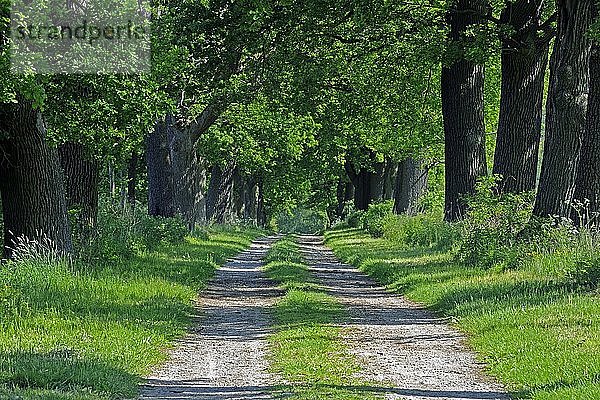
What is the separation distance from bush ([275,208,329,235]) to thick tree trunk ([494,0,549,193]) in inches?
3545

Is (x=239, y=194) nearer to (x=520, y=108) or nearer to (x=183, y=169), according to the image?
(x=183, y=169)

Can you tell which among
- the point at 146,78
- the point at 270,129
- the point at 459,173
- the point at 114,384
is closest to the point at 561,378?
the point at 114,384

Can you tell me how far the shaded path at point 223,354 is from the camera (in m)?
10.2

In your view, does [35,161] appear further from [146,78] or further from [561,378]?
[561,378]

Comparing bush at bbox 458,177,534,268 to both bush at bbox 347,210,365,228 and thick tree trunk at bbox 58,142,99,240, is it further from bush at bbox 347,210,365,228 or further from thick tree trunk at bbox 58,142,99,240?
bush at bbox 347,210,365,228

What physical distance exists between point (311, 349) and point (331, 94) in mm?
20783

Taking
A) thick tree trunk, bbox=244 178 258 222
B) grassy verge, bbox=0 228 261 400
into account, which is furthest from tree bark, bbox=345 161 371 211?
grassy verge, bbox=0 228 261 400

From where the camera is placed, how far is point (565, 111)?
19.6 meters

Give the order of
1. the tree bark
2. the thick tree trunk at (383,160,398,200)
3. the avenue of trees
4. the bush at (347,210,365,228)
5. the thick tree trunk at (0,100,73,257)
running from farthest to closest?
the thick tree trunk at (383,160,398,200)
the tree bark
the bush at (347,210,365,228)
the avenue of trees
the thick tree trunk at (0,100,73,257)

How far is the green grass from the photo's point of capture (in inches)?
407

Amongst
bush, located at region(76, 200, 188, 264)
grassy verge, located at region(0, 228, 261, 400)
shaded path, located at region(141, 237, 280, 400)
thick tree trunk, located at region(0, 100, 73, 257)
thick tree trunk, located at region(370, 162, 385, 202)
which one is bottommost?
shaded path, located at region(141, 237, 280, 400)

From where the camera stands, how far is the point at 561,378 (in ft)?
33.5

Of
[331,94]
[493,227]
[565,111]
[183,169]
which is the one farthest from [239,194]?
[565,111]

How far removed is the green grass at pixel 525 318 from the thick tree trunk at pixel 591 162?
2.44 metres
